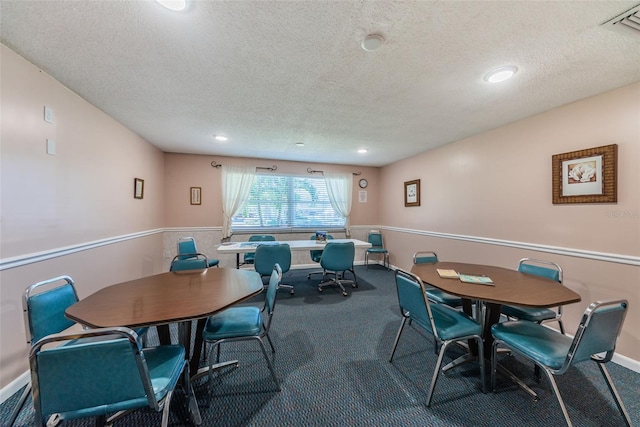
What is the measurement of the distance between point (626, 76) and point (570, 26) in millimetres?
1065

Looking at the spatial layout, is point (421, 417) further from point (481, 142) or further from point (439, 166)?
point (439, 166)

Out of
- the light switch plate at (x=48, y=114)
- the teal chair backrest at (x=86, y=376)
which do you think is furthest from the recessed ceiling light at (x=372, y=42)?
the light switch plate at (x=48, y=114)

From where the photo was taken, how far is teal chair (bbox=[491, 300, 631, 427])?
3.98 feet

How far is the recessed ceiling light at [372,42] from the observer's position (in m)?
1.45

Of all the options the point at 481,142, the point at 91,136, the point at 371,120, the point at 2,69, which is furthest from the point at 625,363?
the point at 91,136

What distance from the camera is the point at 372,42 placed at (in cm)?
148

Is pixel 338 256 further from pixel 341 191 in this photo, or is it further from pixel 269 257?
→ pixel 341 191

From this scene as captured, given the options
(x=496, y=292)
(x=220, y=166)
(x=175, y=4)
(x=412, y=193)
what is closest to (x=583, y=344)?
(x=496, y=292)

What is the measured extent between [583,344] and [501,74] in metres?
1.87

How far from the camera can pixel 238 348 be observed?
7.18 feet

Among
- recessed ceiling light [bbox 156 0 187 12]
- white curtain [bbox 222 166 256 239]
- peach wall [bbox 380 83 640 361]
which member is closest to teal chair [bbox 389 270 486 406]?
peach wall [bbox 380 83 640 361]

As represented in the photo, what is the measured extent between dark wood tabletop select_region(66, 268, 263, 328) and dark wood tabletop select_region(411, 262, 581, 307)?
146cm

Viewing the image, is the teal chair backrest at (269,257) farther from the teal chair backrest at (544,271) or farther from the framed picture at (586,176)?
the framed picture at (586,176)

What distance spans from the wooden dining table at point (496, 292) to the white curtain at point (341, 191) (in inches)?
123
